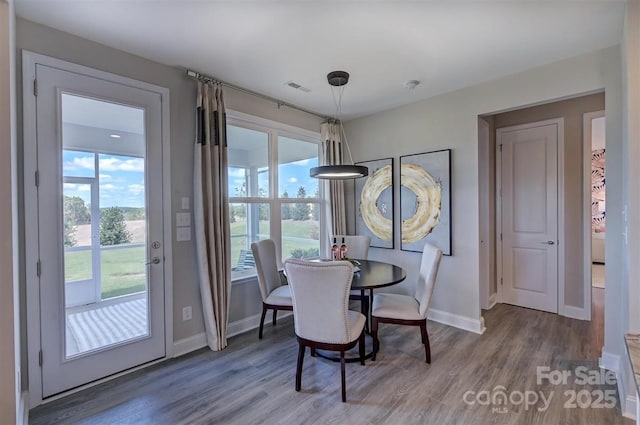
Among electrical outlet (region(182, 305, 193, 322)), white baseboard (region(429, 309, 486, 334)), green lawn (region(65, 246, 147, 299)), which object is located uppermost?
green lawn (region(65, 246, 147, 299))

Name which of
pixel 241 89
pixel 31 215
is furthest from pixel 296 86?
pixel 31 215

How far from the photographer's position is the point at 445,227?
3465mm

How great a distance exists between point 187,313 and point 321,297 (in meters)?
1.55

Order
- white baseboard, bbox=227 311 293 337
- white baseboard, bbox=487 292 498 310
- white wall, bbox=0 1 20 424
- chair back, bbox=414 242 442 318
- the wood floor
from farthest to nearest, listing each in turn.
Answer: white baseboard, bbox=487 292 498 310 → white baseboard, bbox=227 311 293 337 → chair back, bbox=414 242 442 318 → the wood floor → white wall, bbox=0 1 20 424

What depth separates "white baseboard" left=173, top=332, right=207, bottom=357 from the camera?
2791mm

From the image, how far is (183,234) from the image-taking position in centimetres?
284

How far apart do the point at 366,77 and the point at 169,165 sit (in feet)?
6.86

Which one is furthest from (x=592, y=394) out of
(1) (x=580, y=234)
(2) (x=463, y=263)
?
(1) (x=580, y=234)

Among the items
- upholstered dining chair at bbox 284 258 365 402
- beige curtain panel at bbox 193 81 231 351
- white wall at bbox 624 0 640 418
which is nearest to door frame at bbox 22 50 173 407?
beige curtain panel at bbox 193 81 231 351

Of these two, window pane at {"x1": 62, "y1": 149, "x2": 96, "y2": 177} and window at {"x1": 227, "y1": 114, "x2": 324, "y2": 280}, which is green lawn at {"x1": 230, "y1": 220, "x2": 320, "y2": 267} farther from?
window pane at {"x1": 62, "y1": 149, "x2": 96, "y2": 177}

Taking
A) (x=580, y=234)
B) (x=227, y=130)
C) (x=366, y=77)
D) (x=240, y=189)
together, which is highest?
(x=366, y=77)

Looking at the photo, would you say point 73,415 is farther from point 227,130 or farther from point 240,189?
point 227,130

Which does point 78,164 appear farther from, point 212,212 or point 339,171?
point 339,171

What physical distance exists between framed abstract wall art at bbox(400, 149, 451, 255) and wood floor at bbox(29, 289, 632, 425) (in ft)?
3.66
